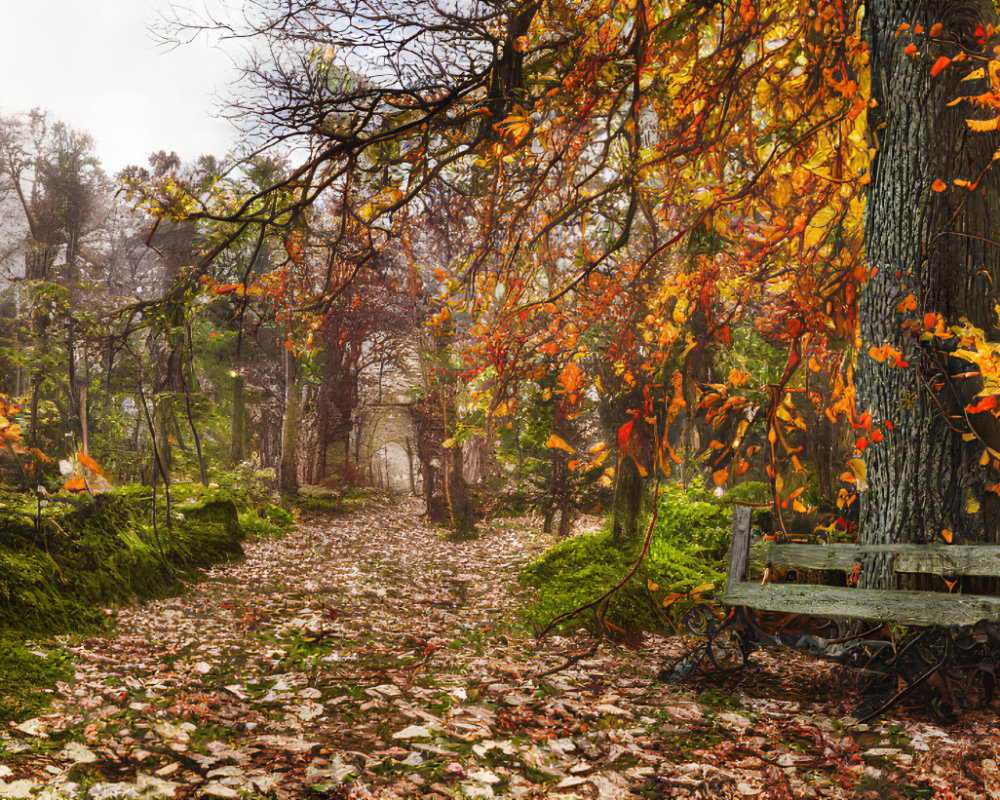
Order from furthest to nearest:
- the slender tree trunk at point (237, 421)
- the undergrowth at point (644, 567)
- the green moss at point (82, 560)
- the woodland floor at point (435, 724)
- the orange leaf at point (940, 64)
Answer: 1. the slender tree trunk at point (237, 421)
2. the undergrowth at point (644, 567)
3. the green moss at point (82, 560)
4. the orange leaf at point (940, 64)
5. the woodland floor at point (435, 724)

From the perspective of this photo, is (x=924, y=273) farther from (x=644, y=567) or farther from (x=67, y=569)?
(x=67, y=569)

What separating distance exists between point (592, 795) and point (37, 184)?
19.3 metres

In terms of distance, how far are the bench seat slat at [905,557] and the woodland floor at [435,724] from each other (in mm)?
876

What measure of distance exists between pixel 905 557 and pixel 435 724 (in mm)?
3221

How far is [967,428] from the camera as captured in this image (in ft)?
13.4

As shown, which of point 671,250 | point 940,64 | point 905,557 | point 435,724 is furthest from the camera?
point 671,250

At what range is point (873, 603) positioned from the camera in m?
3.86

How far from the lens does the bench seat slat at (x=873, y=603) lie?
3574 millimetres

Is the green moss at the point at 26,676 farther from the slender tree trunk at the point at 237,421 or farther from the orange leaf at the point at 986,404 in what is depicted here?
the slender tree trunk at the point at 237,421

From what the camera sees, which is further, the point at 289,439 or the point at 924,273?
the point at 289,439

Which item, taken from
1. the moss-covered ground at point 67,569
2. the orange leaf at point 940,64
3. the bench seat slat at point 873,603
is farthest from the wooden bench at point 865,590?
the moss-covered ground at point 67,569

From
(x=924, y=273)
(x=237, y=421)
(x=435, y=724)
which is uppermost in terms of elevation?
(x=924, y=273)

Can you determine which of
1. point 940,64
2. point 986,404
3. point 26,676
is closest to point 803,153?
point 940,64

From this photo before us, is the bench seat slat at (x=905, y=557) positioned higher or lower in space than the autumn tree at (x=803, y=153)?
lower
